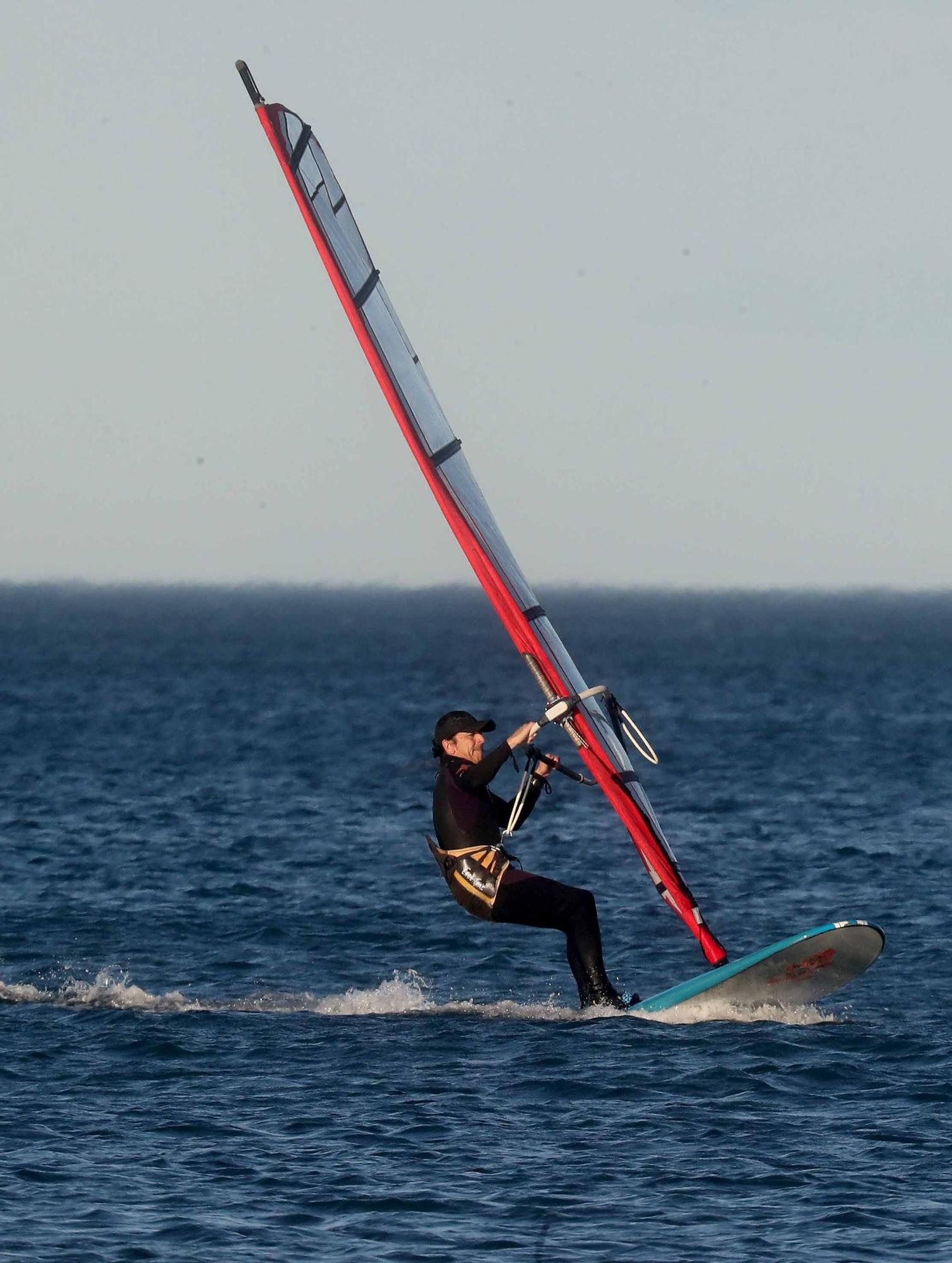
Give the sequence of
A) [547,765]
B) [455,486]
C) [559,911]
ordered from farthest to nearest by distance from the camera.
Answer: [455,486] < [559,911] < [547,765]

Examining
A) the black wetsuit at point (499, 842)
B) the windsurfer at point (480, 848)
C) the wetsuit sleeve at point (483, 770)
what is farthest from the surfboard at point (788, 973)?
the wetsuit sleeve at point (483, 770)

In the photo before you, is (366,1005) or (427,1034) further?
(366,1005)

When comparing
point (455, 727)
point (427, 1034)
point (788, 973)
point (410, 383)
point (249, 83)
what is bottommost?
point (788, 973)

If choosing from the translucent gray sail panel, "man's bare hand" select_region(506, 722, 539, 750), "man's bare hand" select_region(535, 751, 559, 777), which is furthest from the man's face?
"man's bare hand" select_region(506, 722, 539, 750)

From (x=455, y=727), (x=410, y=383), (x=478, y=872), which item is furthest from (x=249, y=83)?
(x=478, y=872)

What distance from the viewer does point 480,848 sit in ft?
40.3

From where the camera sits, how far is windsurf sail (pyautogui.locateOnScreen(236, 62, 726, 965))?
12.2 meters

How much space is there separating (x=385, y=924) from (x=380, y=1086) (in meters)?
6.79

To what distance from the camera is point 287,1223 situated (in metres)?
9.41

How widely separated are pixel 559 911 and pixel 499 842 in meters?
0.64

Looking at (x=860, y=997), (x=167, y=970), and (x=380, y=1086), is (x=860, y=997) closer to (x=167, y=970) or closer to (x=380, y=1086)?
(x=380, y=1086)

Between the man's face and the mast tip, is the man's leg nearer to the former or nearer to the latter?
the man's face

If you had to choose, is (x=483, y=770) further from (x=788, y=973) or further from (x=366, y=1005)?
(x=366, y=1005)

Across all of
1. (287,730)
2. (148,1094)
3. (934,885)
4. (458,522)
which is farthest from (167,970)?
(287,730)
